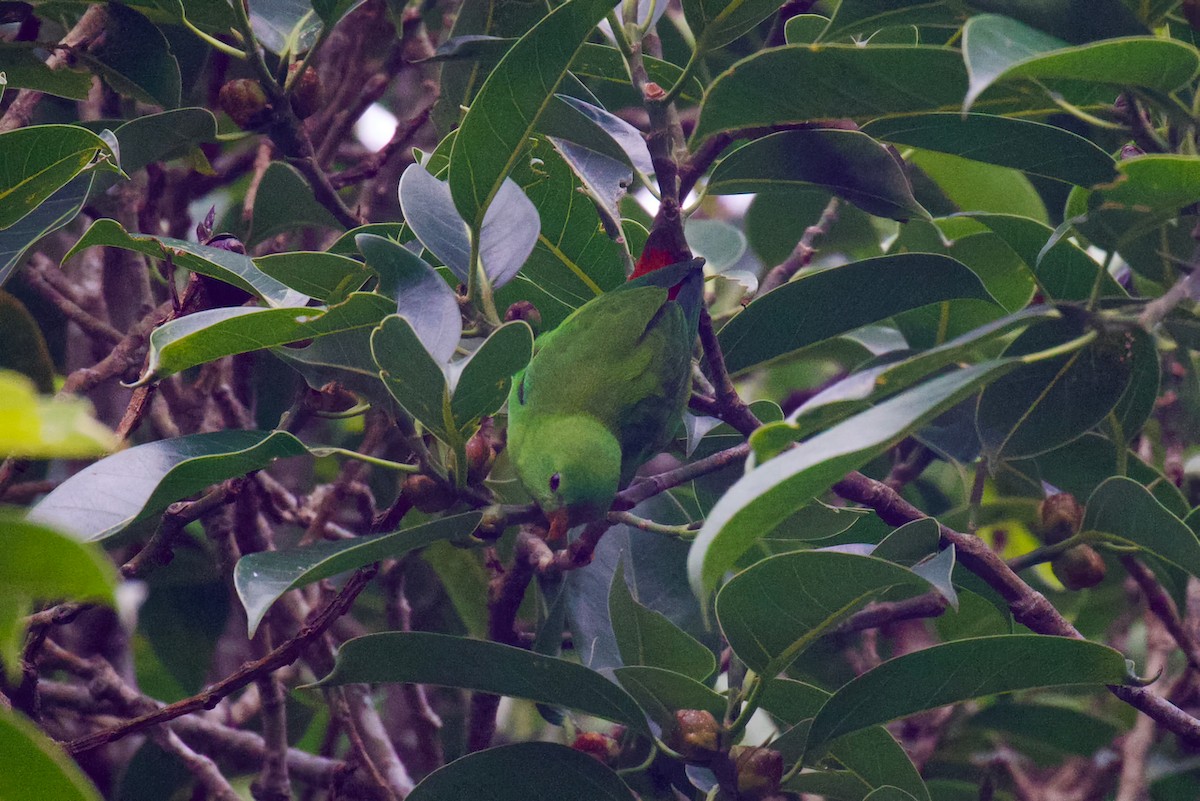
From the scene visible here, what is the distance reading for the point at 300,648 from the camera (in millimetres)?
1543

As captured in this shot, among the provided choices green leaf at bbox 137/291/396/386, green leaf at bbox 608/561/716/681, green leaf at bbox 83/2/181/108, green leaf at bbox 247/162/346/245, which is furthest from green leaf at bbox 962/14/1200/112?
green leaf at bbox 83/2/181/108

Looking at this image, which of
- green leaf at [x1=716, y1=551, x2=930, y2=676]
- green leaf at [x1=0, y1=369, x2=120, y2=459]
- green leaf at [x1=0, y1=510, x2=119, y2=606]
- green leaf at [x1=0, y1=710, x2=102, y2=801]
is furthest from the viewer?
green leaf at [x1=716, y1=551, x2=930, y2=676]

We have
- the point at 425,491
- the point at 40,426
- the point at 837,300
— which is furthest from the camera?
the point at 837,300

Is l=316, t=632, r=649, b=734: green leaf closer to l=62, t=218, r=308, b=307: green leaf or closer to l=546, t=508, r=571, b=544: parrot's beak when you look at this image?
l=546, t=508, r=571, b=544: parrot's beak

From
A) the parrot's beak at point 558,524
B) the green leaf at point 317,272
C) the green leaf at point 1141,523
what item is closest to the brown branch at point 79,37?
the green leaf at point 317,272

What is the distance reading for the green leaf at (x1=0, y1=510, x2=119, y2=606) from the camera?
568mm

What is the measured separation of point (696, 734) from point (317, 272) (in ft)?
3.03

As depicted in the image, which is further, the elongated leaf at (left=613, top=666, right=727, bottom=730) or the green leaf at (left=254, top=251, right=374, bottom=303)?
the green leaf at (left=254, top=251, right=374, bottom=303)

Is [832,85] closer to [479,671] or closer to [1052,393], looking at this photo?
→ [1052,393]

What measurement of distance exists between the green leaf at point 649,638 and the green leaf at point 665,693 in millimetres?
124

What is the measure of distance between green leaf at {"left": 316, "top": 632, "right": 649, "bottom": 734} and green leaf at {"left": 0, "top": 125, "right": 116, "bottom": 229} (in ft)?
2.65

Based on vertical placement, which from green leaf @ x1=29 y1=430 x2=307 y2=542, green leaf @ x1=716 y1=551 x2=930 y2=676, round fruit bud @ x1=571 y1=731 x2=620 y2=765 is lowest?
round fruit bud @ x1=571 y1=731 x2=620 y2=765

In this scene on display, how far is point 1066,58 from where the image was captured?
3.52 feet

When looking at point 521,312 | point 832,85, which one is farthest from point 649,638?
point 832,85
